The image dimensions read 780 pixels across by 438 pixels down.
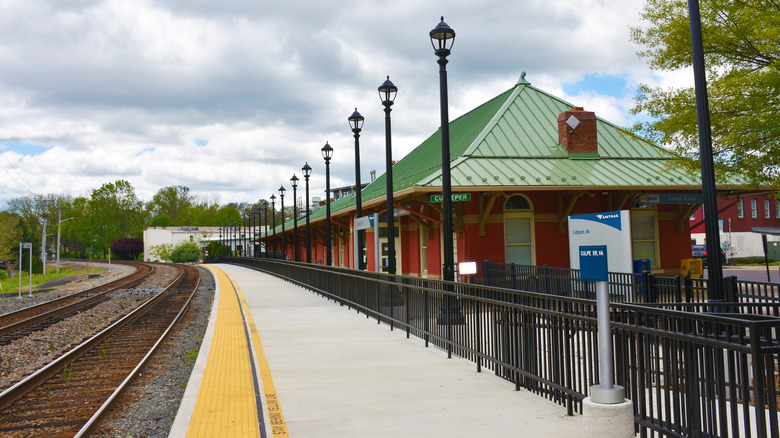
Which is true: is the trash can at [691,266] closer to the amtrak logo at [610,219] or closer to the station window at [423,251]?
the station window at [423,251]

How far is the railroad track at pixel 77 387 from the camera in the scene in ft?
22.9

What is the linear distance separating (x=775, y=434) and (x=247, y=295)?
63.9ft

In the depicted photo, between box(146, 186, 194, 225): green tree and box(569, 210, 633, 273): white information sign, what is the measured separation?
143089mm

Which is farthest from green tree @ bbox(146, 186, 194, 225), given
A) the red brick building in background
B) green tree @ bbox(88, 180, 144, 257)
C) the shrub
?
the red brick building in background

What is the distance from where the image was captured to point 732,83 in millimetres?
12234


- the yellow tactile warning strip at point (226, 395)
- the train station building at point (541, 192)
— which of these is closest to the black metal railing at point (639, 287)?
the train station building at point (541, 192)

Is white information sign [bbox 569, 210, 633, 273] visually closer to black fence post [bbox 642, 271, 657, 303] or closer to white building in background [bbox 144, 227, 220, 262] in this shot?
black fence post [bbox 642, 271, 657, 303]

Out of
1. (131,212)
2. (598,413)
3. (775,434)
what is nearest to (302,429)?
(598,413)

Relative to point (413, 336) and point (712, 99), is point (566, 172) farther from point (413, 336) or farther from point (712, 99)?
point (413, 336)

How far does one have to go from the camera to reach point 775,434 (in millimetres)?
3525

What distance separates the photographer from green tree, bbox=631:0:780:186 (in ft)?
40.6

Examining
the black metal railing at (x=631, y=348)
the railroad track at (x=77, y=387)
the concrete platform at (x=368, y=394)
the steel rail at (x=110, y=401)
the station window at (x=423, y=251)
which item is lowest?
the railroad track at (x=77, y=387)

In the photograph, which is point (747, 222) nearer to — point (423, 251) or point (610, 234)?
point (423, 251)

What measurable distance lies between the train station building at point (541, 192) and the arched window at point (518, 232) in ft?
0.11
